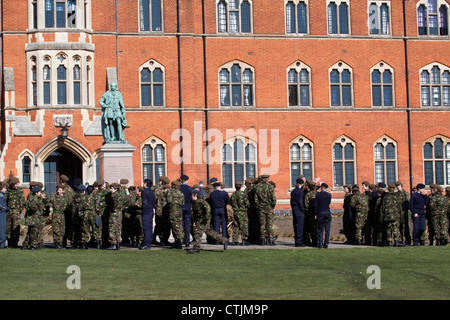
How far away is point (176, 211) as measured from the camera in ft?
62.9

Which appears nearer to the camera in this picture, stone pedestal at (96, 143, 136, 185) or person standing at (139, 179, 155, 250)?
person standing at (139, 179, 155, 250)

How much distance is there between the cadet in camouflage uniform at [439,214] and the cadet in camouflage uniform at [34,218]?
9.51 meters

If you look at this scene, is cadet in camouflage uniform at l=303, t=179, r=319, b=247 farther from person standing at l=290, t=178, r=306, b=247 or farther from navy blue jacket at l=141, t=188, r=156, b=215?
navy blue jacket at l=141, t=188, r=156, b=215

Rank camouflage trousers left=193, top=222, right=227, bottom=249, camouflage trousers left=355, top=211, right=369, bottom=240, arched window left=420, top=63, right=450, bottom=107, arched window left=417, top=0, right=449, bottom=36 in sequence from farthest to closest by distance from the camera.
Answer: arched window left=417, top=0, right=449, bottom=36 < arched window left=420, top=63, right=450, bottom=107 < camouflage trousers left=355, top=211, right=369, bottom=240 < camouflage trousers left=193, top=222, right=227, bottom=249

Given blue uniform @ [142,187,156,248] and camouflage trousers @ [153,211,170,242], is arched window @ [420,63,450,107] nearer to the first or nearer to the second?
camouflage trousers @ [153,211,170,242]

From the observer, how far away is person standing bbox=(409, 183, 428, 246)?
20.2 meters

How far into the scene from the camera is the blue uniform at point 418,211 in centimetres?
2025

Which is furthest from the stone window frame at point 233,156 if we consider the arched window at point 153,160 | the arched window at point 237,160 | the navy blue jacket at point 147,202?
the navy blue jacket at point 147,202

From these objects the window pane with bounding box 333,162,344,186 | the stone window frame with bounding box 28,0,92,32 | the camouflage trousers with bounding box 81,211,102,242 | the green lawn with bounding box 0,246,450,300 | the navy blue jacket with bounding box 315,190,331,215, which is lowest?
the green lawn with bounding box 0,246,450,300

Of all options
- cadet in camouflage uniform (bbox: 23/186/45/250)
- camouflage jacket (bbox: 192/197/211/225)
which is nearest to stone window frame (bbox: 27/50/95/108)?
cadet in camouflage uniform (bbox: 23/186/45/250)

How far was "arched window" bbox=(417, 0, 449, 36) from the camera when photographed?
117 ft

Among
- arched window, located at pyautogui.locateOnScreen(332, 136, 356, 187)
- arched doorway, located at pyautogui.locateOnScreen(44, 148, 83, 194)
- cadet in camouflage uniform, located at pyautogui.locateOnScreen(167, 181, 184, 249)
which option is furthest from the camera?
arched window, located at pyautogui.locateOnScreen(332, 136, 356, 187)

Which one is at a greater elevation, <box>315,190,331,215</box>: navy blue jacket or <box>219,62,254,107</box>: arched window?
<box>219,62,254,107</box>: arched window
